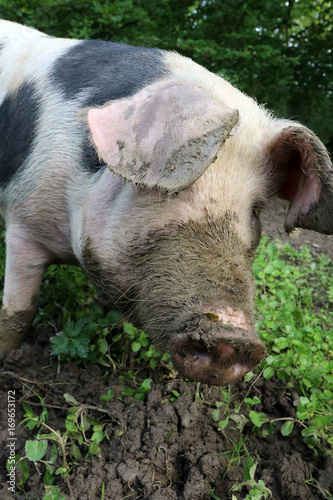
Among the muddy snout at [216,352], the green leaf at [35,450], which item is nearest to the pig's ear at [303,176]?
the muddy snout at [216,352]

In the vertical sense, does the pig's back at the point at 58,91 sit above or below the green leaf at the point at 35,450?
above

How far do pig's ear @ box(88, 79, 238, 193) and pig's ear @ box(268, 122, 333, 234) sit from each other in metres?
0.50

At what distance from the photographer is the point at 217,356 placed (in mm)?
1964

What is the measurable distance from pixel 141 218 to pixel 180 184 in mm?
505

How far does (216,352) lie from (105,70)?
170cm

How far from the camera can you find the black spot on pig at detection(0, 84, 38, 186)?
287 cm

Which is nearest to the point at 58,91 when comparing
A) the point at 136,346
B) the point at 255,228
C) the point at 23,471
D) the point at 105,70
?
the point at 105,70

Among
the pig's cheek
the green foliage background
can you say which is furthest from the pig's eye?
the green foliage background

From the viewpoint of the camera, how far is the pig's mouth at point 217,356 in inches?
75.7

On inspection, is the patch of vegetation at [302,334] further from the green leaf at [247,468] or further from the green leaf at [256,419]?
the green leaf at [247,468]

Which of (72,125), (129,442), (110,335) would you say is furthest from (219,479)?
(72,125)

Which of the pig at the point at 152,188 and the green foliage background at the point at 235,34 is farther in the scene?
the green foliage background at the point at 235,34

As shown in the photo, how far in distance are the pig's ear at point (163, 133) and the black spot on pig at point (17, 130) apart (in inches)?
37.0

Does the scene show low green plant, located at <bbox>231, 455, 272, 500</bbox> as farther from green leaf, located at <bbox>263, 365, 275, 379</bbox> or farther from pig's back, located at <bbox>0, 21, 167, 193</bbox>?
pig's back, located at <bbox>0, 21, 167, 193</bbox>
